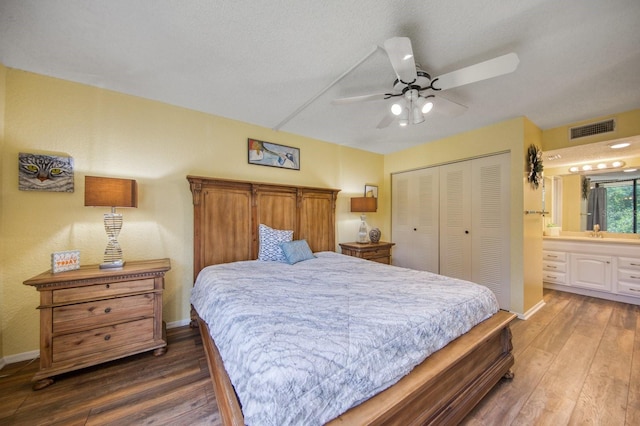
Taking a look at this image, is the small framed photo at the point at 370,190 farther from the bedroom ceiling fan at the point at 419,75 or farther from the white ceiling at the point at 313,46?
the bedroom ceiling fan at the point at 419,75

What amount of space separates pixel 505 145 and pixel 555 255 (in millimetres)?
2426

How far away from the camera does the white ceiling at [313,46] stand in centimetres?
144

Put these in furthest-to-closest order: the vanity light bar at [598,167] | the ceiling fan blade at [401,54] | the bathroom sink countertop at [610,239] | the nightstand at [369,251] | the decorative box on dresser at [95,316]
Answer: the vanity light bar at [598,167] → the nightstand at [369,251] → the bathroom sink countertop at [610,239] → the decorative box on dresser at [95,316] → the ceiling fan blade at [401,54]

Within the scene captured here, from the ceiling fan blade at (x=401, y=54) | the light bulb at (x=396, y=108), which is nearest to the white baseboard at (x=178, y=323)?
the light bulb at (x=396, y=108)

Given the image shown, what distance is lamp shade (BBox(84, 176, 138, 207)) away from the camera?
1.95 meters

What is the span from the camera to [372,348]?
3.62 feet

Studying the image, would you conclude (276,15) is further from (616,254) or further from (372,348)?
(616,254)

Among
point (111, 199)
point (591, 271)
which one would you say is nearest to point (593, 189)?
point (591, 271)

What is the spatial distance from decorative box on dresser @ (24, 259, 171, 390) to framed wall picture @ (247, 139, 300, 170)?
1776 mm

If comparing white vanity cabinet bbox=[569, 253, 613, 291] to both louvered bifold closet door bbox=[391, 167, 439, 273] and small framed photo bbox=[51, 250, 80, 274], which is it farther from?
small framed photo bbox=[51, 250, 80, 274]

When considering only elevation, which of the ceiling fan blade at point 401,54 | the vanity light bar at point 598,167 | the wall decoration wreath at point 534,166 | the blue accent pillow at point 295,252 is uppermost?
the ceiling fan blade at point 401,54

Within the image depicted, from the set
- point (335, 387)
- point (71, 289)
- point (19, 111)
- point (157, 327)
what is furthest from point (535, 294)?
point (19, 111)

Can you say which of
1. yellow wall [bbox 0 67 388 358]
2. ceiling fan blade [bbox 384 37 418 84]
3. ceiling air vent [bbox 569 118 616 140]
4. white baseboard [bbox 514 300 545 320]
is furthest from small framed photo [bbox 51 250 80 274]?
ceiling air vent [bbox 569 118 616 140]

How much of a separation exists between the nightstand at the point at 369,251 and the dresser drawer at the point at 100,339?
→ 262 cm
